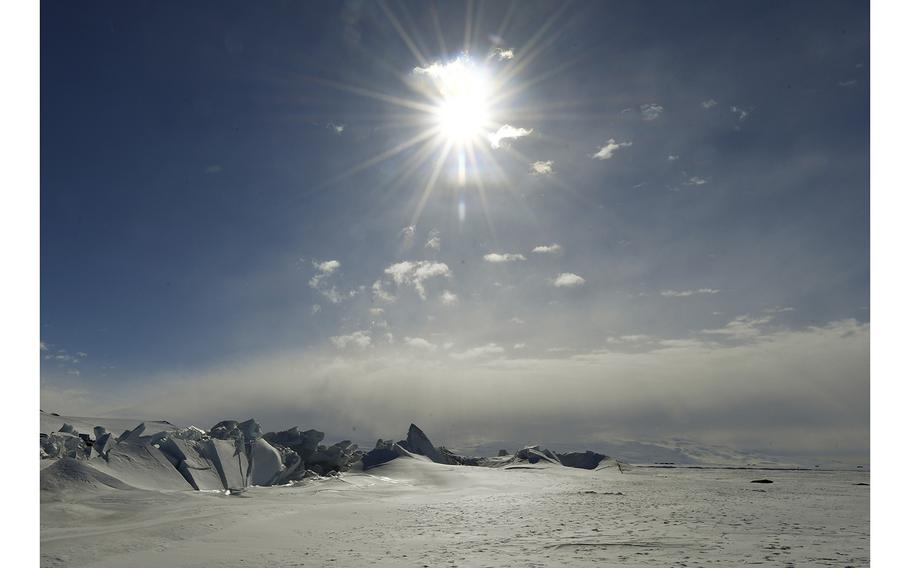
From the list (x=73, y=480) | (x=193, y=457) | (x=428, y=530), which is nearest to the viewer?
(x=428, y=530)

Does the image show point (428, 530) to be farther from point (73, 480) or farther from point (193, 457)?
point (193, 457)

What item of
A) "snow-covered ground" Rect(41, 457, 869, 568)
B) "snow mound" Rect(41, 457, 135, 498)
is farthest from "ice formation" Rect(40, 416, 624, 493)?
"snow-covered ground" Rect(41, 457, 869, 568)

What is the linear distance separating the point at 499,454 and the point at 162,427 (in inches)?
1100

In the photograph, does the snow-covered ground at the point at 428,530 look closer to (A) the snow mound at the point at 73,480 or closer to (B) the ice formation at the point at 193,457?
(A) the snow mound at the point at 73,480

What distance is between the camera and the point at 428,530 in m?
10.2

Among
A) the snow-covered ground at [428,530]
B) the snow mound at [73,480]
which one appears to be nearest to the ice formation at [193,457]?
the snow mound at [73,480]

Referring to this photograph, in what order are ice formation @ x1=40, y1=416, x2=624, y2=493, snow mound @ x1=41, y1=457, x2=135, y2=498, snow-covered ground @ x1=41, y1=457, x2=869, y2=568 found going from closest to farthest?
snow-covered ground @ x1=41, y1=457, x2=869, y2=568, snow mound @ x1=41, y1=457, x2=135, y2=498, ice formation @ x1=40, y1=416, x2=624, y2=493

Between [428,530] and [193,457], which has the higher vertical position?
[428,530]

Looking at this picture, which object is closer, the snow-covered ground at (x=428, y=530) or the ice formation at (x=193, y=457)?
the snow-covered ground at (x=428, y=530)

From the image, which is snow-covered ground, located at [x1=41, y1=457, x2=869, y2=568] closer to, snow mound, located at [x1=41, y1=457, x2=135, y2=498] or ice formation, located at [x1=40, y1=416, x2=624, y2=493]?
snow mound, located at [x1=41, y1=457, x2=135, y2=498]

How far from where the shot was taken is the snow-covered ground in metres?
7.91

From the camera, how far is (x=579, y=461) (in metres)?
43.1

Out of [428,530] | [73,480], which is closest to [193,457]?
[73,480]

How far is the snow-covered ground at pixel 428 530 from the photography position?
26.0ft
